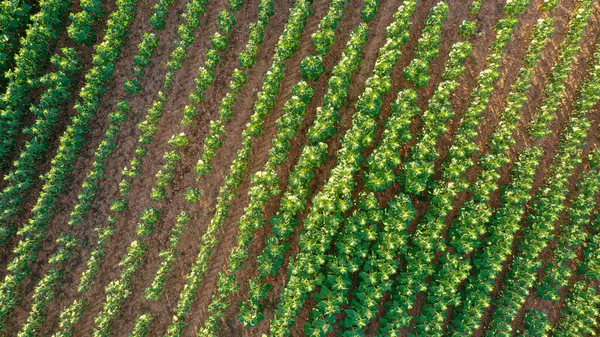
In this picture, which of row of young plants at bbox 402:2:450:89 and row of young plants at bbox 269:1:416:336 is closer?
row of young plants at bbox 269:1:416:336

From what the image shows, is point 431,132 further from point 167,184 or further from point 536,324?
point 167,184

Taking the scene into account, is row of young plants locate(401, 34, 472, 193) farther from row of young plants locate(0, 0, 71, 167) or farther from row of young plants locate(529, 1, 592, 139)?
row of young plants locate(0, 0, 71, 167)

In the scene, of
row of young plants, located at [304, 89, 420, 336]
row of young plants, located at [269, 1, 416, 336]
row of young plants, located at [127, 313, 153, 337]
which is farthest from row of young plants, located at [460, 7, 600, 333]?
row of young plants, located at [127, 313, 153, 337]

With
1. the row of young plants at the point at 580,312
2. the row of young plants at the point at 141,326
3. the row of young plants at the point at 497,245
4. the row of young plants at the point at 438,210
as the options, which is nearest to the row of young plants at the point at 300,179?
the row of young plants at the point at 141,326

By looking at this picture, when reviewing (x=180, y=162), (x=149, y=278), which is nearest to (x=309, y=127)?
(x=180, y=162)

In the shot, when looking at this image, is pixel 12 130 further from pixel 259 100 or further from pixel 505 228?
pixel 505 228

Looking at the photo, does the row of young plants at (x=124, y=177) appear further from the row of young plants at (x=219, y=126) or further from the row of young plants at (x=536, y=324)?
the row of young plants at (x=536, y=324)

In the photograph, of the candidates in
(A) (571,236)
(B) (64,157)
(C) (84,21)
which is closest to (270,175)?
(B) (64,157)
